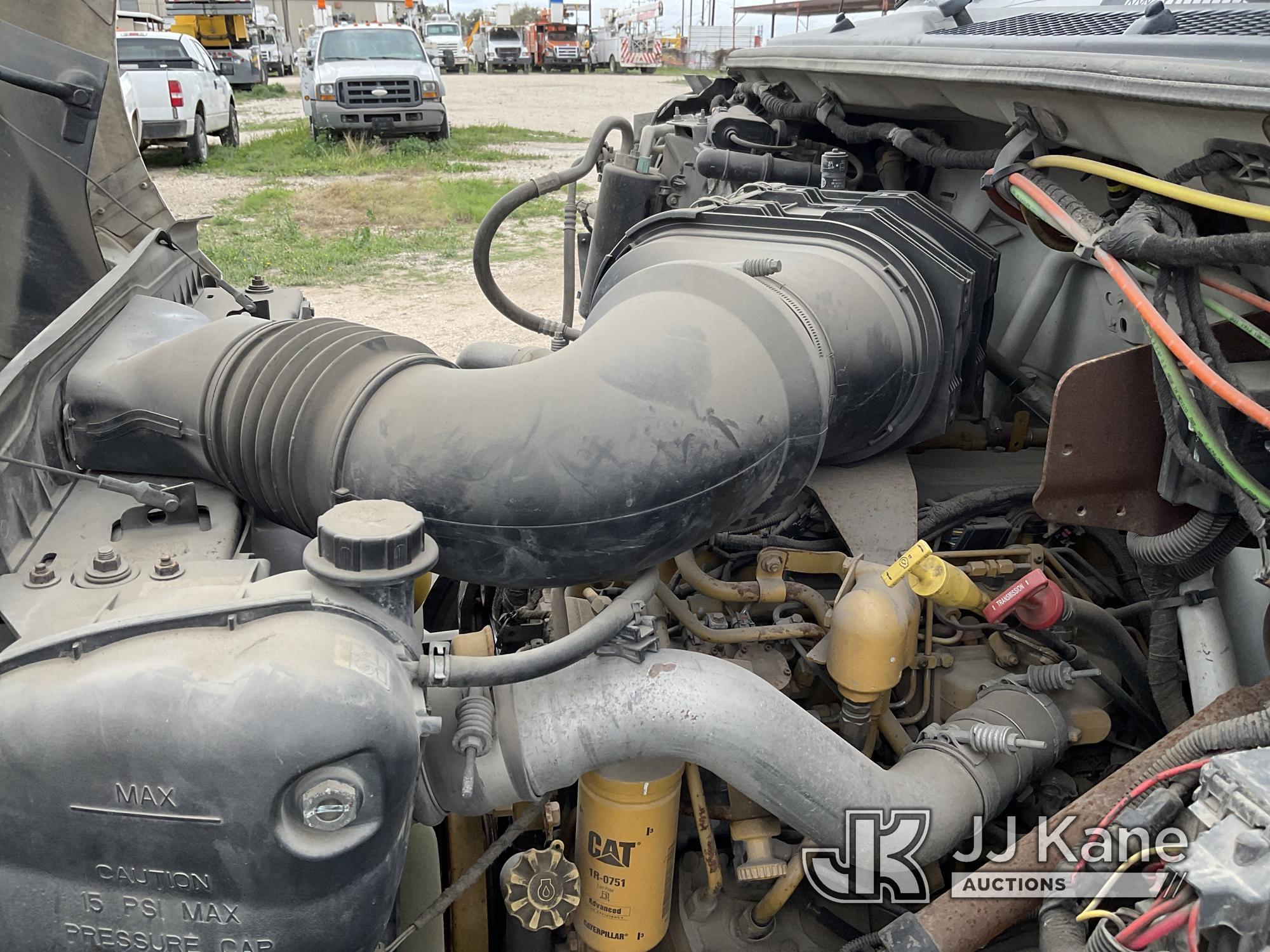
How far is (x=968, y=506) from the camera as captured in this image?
7.33 ft

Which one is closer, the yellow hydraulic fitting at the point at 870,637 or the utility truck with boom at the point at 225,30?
the yellow hydraulic fitting at the point at 870,637

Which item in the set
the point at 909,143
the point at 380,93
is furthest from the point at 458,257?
the point at 909,143

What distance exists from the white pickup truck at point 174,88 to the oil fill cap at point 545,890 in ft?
40.0

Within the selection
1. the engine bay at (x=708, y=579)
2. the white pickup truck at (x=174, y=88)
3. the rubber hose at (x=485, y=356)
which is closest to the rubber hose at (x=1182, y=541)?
the engine bay at (x=708, y=579)

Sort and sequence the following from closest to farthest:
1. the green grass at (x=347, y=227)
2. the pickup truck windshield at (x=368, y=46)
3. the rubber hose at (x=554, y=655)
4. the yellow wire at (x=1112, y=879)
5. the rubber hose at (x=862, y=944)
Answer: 1. the yellow wire at (x=1112, y=879)
2. the rubber hose at (x=554, y=655)
3. the rubber hose at (x=862, y=944)
4. the green grass at (x=347, y=227)
5. the pickup truck windshield at (x=368, y=46)

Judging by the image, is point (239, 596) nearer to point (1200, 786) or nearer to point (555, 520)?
point (555, 520)

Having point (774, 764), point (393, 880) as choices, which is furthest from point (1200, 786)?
point (393, 880)

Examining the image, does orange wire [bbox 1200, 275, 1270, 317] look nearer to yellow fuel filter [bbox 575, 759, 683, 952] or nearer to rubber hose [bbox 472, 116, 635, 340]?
yellow fuel filter [bbox 575, 759, 683, 952]

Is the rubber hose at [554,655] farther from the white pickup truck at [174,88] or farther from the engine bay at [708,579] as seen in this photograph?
the white pickup truck at [174,88]

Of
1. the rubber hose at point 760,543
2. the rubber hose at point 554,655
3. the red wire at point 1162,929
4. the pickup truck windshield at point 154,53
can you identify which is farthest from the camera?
the pickup truck windshield at point 154,53

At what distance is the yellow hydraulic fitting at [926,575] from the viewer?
176cm

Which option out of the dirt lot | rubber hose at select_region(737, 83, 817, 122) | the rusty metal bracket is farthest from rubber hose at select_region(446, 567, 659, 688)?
the dirt lot

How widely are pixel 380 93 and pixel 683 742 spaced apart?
14826mm

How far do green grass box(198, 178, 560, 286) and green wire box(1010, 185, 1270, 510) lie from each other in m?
7.41
